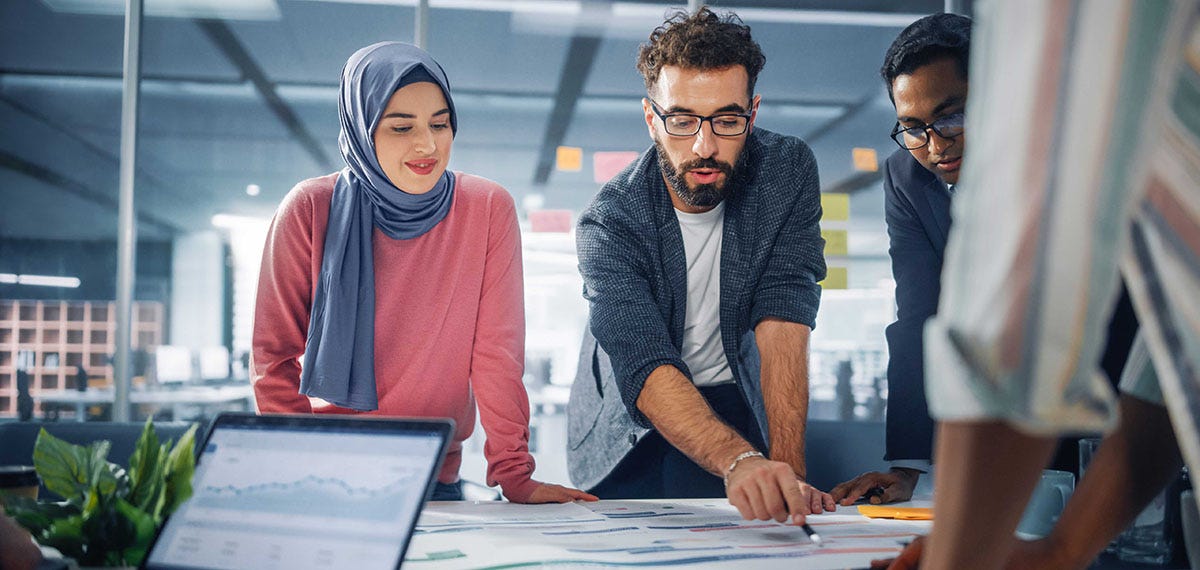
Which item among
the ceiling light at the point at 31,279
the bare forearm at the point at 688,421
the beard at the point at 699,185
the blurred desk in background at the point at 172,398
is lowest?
the blurred desk in background at the point at 172,398

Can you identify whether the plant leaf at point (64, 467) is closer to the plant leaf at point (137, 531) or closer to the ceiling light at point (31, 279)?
the plant leaf at point (137, 531)

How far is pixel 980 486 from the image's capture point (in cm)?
46

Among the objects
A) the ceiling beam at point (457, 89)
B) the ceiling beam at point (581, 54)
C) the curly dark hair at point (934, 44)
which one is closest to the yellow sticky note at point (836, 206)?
the ceiling beam at point (457, 89)

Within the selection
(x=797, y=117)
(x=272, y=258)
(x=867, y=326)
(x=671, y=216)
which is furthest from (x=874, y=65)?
(x=272, y=258)

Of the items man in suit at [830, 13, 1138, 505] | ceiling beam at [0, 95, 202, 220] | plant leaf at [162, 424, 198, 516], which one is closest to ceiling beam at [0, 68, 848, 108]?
ceiling beam at [0, 95, 202, 220]

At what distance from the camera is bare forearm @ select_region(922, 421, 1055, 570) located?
0.45 metres

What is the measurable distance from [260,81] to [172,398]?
1.47 m

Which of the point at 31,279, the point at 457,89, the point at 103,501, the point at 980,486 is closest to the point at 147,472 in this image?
the point at 103,501

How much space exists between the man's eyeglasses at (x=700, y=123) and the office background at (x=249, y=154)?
193cm

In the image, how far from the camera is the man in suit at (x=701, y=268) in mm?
1658

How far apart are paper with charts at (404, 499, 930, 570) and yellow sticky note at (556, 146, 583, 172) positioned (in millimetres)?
2540

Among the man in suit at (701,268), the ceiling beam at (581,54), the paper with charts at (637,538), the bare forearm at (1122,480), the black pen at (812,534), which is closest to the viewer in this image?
the bare forearm at (1122,480)

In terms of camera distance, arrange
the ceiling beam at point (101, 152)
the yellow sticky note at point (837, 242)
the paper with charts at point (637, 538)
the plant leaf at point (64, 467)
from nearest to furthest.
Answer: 1. the plant leaf at point (64, 467)
2. the paper with charts at point (637, 538)
3. the ceiling beam at point (101, 152)
4. the yellow sticky note at point (837, 242)

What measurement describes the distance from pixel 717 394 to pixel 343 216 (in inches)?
32.9
